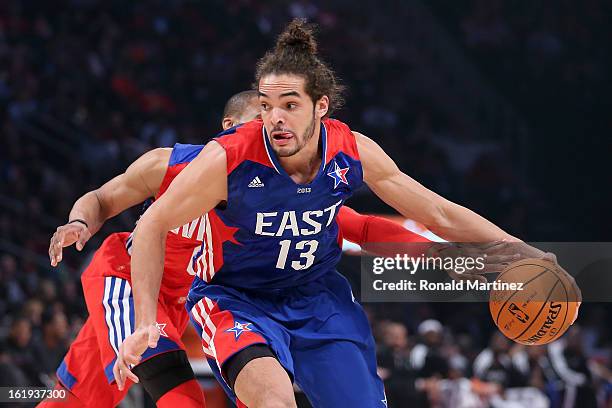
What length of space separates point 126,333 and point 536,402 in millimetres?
6125

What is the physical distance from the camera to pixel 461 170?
45.2 feet

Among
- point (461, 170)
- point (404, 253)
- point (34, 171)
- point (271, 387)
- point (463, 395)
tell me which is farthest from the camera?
point (461, 170)

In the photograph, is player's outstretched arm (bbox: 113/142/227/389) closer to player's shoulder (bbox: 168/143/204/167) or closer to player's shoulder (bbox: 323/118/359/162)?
player's shoulder (bbox: 323/118/359/162)

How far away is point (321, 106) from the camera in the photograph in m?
4.04

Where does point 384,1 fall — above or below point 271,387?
above

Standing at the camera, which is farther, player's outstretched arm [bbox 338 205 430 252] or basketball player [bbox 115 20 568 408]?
player's outstretched arm [bbox 338 205 430 252]

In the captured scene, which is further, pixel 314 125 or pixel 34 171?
pixel 34 171

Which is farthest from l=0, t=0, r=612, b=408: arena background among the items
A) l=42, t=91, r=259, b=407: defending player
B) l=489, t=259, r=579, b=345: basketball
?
l=489, t=259, r=579, b=345: basketball

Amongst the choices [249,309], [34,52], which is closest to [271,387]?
[249,309]

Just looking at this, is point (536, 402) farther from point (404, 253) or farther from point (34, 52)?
point (34, 52)

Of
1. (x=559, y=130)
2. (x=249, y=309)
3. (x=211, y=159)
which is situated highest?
(x=559, y=130)

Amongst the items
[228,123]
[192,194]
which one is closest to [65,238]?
[192,194]

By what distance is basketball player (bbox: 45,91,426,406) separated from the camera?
432cm

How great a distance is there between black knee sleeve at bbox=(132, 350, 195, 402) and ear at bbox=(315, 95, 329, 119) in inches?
51.1
